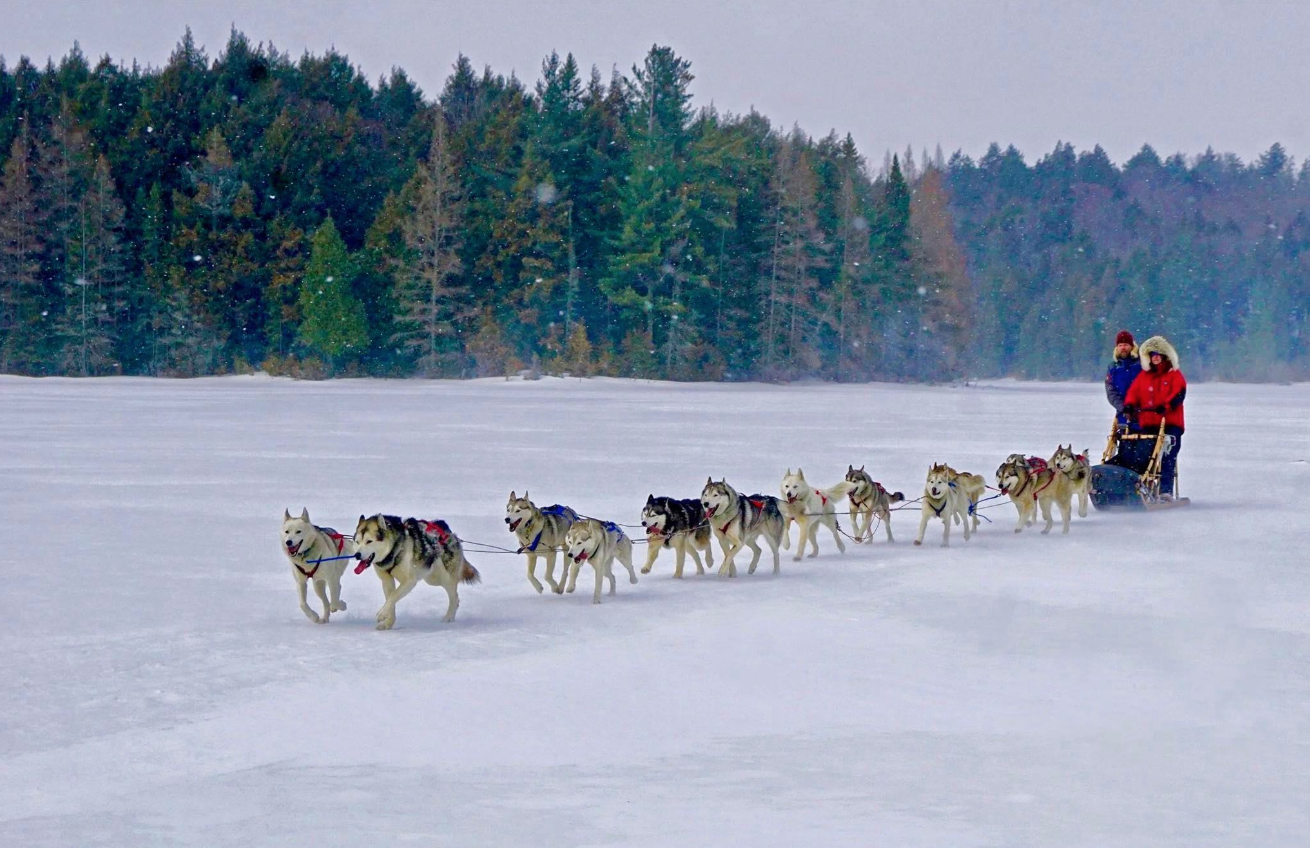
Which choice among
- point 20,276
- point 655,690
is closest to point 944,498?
point 655,690

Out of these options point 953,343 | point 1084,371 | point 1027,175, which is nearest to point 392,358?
point 953,343

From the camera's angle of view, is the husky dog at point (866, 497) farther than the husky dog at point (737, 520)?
Yes

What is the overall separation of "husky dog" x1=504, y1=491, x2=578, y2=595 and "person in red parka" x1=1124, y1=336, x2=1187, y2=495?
8.18m

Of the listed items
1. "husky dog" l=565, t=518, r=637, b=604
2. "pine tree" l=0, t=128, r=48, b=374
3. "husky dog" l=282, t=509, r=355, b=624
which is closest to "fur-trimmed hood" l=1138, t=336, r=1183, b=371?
"husky dog" l=565, t=518, r=637, b=604

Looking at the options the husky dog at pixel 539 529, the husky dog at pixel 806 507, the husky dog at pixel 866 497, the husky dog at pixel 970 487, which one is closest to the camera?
the husky dog at pixel 539 529

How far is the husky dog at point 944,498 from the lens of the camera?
1189cm

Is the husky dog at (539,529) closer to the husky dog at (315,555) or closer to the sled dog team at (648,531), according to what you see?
the sled dog team at (648,531)

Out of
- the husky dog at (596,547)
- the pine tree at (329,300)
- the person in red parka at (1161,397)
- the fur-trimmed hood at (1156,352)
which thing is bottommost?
the husky dog at (596,547)

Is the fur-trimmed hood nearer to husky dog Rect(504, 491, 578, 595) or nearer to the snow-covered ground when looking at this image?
the snow-covered ground

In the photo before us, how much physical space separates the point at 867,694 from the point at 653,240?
2200 inches

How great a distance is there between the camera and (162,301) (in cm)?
5919

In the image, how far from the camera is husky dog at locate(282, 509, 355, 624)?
7984mm

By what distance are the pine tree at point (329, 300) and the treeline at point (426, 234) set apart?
93 millimetres

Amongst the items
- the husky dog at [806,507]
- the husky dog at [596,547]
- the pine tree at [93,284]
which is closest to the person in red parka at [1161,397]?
the husky dog at [806,507]
